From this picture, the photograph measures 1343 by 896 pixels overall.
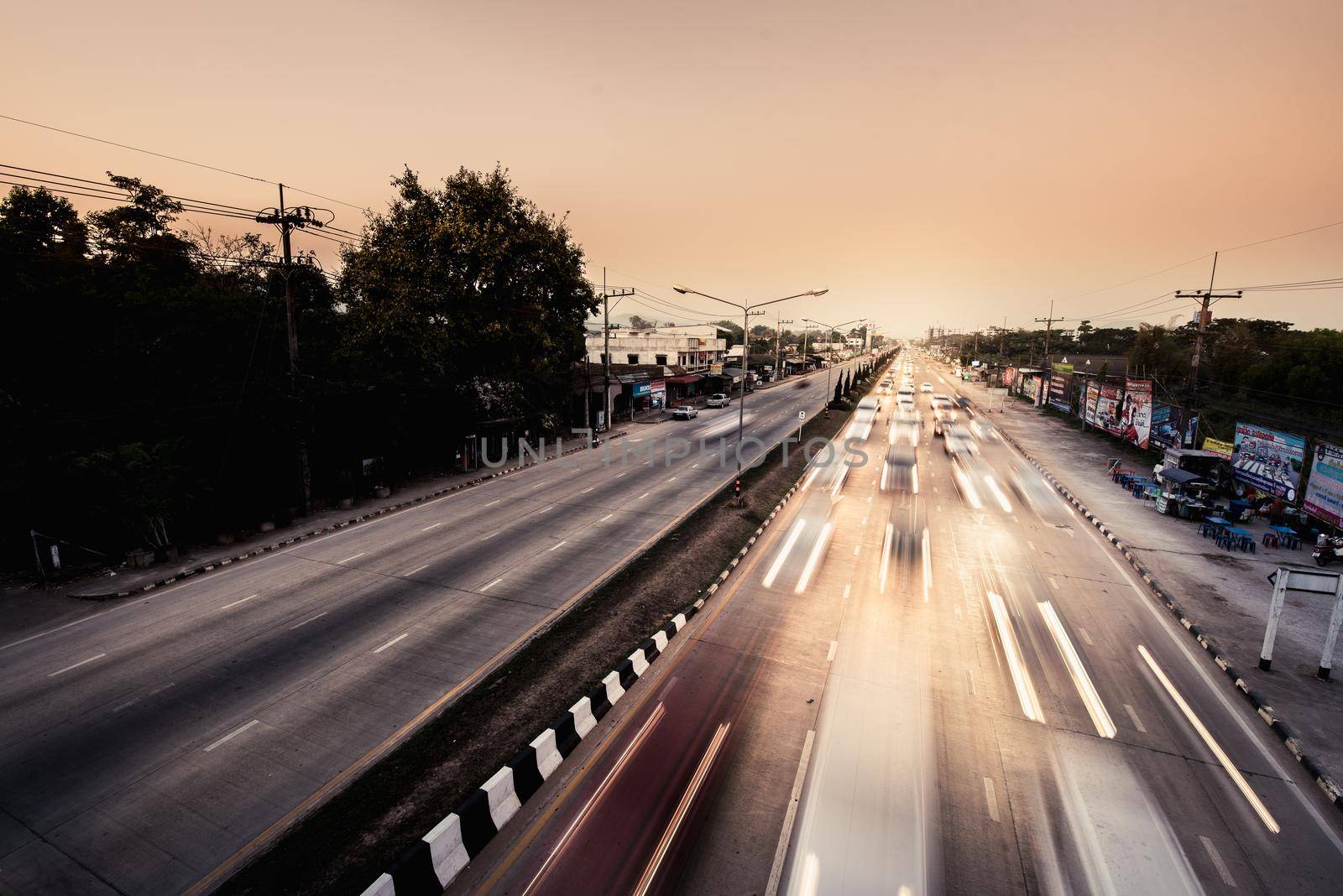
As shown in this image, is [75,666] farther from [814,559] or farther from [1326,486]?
[1326,486]

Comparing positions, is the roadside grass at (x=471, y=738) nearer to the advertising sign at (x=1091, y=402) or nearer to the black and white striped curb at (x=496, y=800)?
the black and white striped curb at (x=496, y=800)

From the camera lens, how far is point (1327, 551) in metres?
18.0

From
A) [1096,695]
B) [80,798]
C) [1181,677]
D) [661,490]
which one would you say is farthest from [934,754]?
[661,490]

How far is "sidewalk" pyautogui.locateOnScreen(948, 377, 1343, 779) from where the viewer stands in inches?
410

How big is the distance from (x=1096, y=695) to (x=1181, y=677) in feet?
Result: 8.08

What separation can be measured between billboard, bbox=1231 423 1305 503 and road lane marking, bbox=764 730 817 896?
25.9 meters

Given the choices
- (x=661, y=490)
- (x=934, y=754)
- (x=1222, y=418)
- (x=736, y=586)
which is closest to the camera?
(x=934, y=754)

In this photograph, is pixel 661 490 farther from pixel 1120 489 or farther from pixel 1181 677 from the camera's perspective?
pixel 1120 489

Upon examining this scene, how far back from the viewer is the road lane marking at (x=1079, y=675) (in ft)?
32.9

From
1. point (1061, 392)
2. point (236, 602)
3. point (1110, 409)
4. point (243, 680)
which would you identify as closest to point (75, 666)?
point (236, 602)

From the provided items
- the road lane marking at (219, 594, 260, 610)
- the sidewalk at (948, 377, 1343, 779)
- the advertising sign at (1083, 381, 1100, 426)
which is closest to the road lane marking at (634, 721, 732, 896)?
the sidewalk at (948, 377, 1343, 779)

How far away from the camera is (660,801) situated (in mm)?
8016

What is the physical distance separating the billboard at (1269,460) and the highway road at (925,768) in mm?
13182

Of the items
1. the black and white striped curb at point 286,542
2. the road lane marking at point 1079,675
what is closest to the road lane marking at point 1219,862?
the road lane marking at point 1079,675
